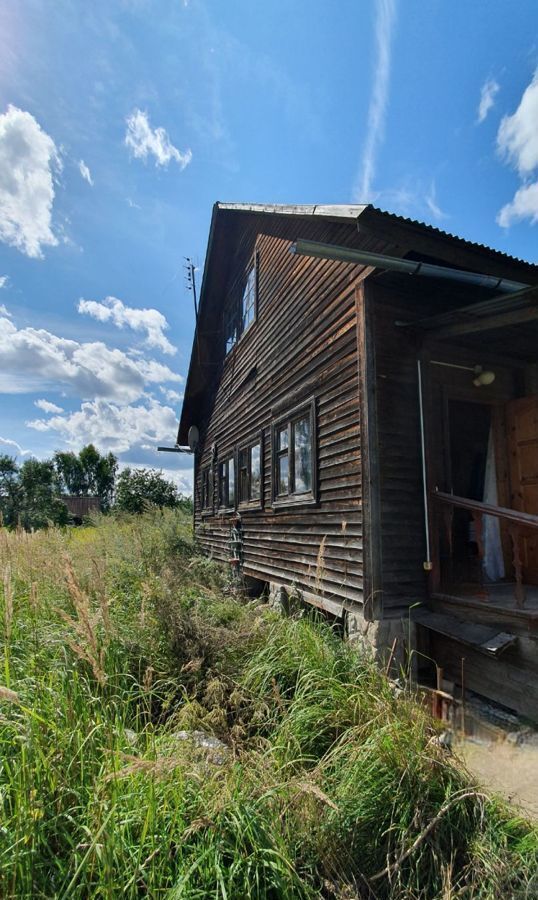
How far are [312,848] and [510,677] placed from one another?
2655mm

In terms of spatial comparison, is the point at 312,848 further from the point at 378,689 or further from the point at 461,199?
Answer: the point at 461,199

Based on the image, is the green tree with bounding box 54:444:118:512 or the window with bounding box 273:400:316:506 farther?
the green tree with bounding box 54:444:118:512

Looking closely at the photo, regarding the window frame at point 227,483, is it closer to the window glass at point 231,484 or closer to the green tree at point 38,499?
the window glass at point 231,484

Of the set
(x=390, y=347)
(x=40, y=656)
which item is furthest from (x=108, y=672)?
(x=390, y=347)

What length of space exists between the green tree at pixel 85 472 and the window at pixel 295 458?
57231mm

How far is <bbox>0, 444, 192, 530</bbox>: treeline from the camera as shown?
2417cm

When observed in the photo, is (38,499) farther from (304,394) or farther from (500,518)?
(500,518)

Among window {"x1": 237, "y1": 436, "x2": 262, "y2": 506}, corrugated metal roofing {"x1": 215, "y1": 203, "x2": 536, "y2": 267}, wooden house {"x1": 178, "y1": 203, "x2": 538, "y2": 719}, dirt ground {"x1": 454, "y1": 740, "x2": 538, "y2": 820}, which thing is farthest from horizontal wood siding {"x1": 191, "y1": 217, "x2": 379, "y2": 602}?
dirt ground {"x1": 454, "y1": 740, "x2": 538, "y2": 820}

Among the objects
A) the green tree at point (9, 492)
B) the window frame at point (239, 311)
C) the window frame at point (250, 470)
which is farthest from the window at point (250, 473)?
the green tree at point (9, 492)

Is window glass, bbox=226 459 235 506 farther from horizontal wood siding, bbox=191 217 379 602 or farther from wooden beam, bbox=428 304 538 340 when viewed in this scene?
wooden beam, bbox=428 304 538 340

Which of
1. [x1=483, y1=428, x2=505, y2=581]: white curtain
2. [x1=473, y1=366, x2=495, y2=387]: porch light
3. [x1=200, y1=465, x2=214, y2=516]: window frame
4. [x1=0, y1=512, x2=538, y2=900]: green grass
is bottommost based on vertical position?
[x1=0, y1=512, x2=538, y2=900]: green grass

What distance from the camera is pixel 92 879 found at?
155 cm

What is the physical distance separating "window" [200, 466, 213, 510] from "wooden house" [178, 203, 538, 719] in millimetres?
5639

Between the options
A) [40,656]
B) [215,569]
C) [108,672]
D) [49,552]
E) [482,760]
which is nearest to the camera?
[40,656]
